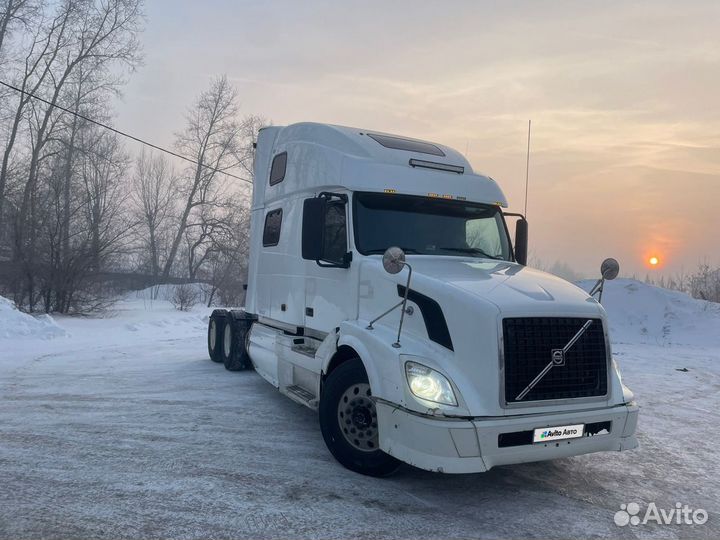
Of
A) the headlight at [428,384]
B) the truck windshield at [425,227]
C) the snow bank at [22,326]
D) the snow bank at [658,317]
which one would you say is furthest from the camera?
the snow bank at [658,317]

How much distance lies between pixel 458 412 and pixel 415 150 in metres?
3.39

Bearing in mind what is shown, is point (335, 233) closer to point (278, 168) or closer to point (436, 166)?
point (436, 166)

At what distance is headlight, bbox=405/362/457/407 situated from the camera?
4164 millimetres

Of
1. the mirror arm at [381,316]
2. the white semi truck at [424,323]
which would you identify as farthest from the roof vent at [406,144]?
the mirror arm at [381,316]

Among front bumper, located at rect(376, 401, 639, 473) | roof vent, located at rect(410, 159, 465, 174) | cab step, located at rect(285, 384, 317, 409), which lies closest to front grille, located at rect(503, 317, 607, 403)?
front bumper, located at rect(376, 401, 639, 473)

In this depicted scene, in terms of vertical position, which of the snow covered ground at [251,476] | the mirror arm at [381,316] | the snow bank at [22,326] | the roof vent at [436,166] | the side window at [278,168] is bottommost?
the snow covered ground at [251,476]

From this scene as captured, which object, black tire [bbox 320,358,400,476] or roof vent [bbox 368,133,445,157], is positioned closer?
black tire [bbox 320,358,400,476]

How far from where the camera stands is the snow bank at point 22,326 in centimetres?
1255

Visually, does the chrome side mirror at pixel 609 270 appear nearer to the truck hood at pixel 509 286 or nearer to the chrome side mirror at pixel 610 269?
the chrome side mirror at pixel 610 269

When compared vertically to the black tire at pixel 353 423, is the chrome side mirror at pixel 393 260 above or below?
above

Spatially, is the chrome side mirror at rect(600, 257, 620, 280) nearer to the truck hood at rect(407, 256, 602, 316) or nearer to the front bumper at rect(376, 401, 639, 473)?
the truck hood at rect(407, 256, 602, 316)

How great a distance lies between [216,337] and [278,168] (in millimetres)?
4310

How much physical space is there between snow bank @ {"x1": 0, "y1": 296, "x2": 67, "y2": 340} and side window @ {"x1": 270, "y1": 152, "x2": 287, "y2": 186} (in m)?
A: 8.27

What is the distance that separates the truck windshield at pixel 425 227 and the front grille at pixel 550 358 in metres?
1.62
